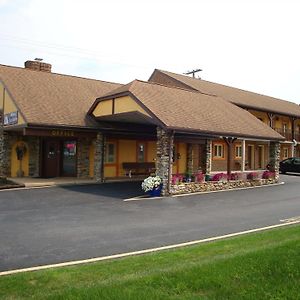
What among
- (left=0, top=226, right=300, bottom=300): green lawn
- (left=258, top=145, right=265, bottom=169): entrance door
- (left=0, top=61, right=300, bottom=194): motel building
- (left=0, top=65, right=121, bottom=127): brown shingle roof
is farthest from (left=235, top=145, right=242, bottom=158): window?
(left=0, top=226, right=300, bottom=300): green lawn

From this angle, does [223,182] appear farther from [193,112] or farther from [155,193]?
[155,193]

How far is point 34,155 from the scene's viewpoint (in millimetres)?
21578

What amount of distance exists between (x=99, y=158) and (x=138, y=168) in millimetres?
3674

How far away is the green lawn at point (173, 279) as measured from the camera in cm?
462

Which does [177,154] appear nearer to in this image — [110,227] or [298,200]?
[298,200]

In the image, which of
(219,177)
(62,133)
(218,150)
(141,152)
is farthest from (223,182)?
(218,150)

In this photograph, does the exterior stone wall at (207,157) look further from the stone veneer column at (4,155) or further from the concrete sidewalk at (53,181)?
the stone veneer column at (4,155)

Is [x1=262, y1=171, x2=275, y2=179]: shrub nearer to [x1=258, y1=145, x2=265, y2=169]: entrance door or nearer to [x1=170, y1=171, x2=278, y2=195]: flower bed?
[x1=170, y1=171, x2=278, y2=195]: flower bed

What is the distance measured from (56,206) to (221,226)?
18.1 ft

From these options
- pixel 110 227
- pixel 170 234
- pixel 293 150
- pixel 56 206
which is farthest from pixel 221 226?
pixel 293 150

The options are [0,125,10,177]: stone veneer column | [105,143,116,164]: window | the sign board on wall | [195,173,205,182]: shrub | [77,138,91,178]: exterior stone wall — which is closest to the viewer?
[195,173,205,182]: shrub

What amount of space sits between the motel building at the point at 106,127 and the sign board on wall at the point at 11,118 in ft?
Result: 0.17

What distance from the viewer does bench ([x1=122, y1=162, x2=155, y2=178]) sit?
74.9ft

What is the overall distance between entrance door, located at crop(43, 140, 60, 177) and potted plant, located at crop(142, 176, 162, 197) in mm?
7632
